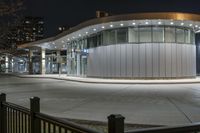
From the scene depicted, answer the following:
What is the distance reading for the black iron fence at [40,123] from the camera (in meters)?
2.90

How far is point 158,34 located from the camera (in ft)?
124

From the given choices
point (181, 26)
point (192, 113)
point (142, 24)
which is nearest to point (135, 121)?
point (192, 113)

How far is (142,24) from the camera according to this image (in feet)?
122

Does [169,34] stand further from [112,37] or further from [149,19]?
[112,37]

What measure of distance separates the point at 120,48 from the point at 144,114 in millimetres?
27688

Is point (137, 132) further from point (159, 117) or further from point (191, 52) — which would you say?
point (191, 52)

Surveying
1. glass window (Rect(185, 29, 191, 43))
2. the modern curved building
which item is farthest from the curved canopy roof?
glass window (Rect(185, 29, 191, 43))

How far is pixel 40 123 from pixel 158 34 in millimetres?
33840

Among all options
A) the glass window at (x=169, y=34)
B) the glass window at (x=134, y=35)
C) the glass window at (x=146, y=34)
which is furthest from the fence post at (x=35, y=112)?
the glass window at (x=169, y=34)

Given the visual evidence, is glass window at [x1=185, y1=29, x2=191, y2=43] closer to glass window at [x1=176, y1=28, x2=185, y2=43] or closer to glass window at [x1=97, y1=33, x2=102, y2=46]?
glass window at [x1=176, y1=28, x2=185, y2=43]

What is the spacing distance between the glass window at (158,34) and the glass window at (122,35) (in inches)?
130

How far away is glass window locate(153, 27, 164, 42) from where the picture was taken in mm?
37594

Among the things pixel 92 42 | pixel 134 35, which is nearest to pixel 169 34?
pixel 134 35

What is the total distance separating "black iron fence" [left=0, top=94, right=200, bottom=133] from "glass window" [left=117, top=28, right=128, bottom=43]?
32.4 meters
